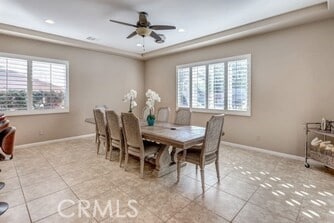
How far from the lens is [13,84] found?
447 cm

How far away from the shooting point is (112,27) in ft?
13.9

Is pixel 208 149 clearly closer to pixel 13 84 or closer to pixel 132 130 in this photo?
pixel 132 130

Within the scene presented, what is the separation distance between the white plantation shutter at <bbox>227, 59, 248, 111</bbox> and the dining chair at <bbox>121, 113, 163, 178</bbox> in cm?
256

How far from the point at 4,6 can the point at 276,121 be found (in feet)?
18.8

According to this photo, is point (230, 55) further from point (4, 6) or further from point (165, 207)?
point (4, 6)

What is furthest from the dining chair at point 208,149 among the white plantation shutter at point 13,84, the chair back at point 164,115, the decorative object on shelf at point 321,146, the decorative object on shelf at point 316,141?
the white plantation shutter at point 13,84

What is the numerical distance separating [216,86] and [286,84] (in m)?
1.67

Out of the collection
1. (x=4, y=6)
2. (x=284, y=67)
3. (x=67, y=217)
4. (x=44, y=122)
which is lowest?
(x=67, y=217)

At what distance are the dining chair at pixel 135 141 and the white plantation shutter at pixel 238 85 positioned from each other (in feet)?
8.38

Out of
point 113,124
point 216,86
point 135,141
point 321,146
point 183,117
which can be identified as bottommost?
point 321,146

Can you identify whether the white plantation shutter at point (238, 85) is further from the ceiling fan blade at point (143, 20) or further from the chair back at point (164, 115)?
the ceiling fan blade at point (143, 20)

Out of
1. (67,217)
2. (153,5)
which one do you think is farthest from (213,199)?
(153,5)

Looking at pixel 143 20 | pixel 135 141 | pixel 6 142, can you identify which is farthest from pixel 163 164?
pixel 143 20

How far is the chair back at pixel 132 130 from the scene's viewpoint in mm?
2893
